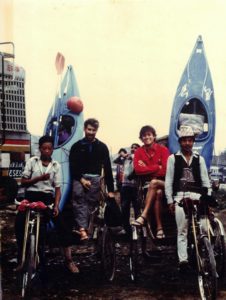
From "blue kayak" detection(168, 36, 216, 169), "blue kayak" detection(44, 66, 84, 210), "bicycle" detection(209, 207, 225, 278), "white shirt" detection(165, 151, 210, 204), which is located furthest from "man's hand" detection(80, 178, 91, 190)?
"bicycle" detection(209, 207, 225, 278)

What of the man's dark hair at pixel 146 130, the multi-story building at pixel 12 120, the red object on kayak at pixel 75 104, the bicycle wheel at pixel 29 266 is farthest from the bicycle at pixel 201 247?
the multi-story building at pixel 12 120

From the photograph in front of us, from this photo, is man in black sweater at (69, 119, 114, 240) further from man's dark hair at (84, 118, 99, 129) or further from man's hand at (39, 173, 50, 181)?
man's hand at (39, 173, 50, 181)

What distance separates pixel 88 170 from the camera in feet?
13.7

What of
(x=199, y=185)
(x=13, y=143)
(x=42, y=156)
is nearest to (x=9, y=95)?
(x=13, y=143)

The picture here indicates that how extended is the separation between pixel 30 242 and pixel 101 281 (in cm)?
100

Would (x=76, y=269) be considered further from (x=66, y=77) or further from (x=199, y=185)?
(x=66, y=77)

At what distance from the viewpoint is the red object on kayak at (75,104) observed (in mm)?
4461

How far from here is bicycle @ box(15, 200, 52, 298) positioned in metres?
3.26

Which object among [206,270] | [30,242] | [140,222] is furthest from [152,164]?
[30,242]

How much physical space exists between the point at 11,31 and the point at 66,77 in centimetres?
86

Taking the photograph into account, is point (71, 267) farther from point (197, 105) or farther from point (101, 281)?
point (197, 105)

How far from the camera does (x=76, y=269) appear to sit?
4.10 meters

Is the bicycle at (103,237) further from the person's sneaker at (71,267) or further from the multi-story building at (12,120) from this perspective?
the multi-story building at (12,120)

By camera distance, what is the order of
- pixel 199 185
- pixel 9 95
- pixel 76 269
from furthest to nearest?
pixel 9 95
pixel 76 269
pixel 199 185
